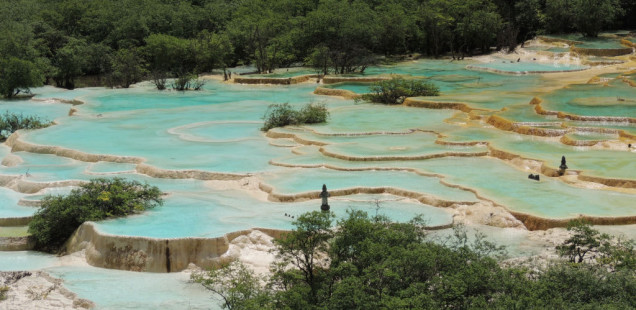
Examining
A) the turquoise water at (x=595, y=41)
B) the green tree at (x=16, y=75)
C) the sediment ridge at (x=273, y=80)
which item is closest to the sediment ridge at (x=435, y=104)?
the sediment ridge at (x=273, y=80)

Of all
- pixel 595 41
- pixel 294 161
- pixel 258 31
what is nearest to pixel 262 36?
pixel 258 31

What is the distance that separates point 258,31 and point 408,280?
3086 cm

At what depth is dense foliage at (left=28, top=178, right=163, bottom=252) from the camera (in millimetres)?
13648

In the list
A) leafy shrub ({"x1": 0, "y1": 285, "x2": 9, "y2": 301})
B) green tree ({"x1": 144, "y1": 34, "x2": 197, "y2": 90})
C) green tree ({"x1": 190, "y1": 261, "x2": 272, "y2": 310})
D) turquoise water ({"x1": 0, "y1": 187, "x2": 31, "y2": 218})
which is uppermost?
green tree ({"x1": 144, "y1": 34, "x2": 197, "y2": 90})

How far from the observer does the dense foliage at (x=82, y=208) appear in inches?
537

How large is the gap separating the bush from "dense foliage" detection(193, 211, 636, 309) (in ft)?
54.9

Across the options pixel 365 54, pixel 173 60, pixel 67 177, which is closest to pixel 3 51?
pixel 173 60

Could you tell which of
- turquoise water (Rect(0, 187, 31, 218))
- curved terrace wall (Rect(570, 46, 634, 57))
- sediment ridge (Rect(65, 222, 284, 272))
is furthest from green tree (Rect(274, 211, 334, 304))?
curved terrace wall (Rect(570, 46, 634, 57))

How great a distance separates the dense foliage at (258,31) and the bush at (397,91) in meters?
9.10

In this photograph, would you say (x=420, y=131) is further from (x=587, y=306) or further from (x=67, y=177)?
(x=587, y=306)

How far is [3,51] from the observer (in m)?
35.9

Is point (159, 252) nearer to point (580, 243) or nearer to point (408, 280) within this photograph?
point (408, 280)

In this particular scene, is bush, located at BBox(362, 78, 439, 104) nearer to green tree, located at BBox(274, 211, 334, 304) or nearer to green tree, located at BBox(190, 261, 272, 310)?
green tree, located at BBox(274, 211, 334, 304)

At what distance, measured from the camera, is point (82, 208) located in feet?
44.9
